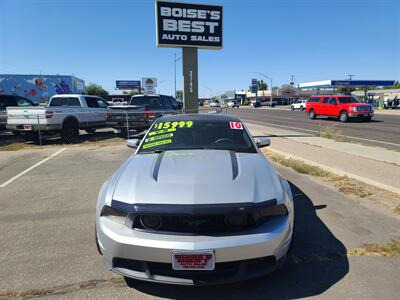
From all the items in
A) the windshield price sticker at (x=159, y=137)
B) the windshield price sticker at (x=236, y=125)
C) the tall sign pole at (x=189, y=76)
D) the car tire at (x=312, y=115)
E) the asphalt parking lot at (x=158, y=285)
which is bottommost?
the asphalt parking lot at (x=158, y=285)

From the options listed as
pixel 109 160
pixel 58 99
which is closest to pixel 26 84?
pixel 58 99

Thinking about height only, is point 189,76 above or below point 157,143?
above

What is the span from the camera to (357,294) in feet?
10.2

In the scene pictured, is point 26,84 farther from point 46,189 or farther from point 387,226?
point 387,226

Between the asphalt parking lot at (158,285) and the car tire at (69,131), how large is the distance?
7.74 m

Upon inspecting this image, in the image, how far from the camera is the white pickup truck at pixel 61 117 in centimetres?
1384

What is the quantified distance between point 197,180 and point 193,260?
788 mm

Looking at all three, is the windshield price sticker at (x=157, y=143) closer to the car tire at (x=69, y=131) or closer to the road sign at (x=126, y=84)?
the car tire at (x=69, y=131)

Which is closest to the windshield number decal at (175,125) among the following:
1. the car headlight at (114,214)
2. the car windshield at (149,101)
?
the car headlight at (114,214)

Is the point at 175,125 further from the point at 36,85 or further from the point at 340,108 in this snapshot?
the point at 36,85

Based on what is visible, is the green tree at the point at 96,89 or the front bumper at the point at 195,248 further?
the green tree at the point at 96,89

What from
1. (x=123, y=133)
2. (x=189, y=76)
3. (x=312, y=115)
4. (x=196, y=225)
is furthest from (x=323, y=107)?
(x=196, y=225)

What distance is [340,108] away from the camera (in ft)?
88.5

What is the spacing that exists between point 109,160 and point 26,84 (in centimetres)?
5086
